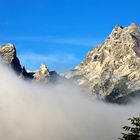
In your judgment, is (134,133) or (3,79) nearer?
(134,133)

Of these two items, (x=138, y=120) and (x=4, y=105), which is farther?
(x=4, y=105)

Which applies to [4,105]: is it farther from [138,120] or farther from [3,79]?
[138,120]

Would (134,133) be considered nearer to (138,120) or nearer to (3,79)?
(138,120)

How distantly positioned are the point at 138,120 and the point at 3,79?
407 feet

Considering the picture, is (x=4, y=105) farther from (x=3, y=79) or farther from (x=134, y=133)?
(x=134, y=133)

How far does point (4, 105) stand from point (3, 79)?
8.34 metres

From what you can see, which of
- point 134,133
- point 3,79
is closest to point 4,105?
point 3,79

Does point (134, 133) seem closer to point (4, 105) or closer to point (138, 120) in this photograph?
point (138, 120)

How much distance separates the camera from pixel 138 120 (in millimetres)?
78375

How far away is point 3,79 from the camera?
652 ft

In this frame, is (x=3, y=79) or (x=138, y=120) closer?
(x=138, y=120)

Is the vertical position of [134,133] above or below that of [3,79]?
→ below

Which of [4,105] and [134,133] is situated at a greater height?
[4,105]
